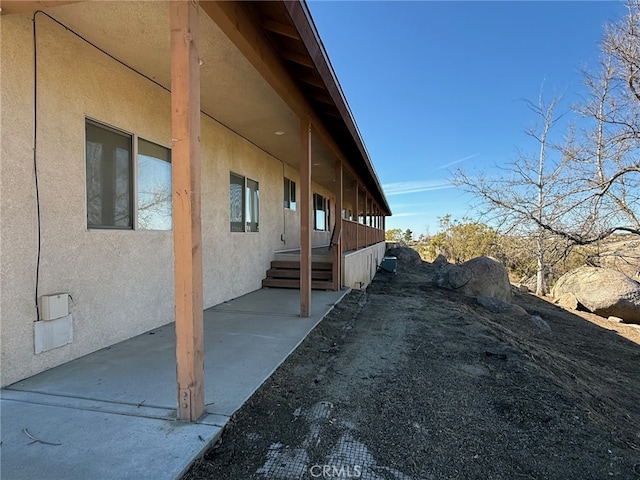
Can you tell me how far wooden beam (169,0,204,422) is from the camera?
212cm

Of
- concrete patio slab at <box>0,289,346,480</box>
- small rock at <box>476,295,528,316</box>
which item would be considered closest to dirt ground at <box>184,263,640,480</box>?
concrete patio slab at <box>0,289,346,480</box>

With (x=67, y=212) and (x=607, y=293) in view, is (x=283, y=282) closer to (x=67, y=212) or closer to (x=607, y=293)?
(x=67, y=212)

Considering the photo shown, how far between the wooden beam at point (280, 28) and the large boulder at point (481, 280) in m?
8.35

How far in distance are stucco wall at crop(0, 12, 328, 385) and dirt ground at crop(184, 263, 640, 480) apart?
2022 millimetres

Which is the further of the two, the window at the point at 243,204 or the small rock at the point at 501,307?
the small rock at the point at 501,307

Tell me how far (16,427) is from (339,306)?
15.2 ft

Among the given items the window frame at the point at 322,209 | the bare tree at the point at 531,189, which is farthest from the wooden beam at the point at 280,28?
the window frame at the point at 322,209

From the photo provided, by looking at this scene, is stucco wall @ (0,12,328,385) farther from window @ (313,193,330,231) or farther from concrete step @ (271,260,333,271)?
window @ (313,193,330,231)

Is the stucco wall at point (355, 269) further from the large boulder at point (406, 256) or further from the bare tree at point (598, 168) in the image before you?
the large boulder at point (406, 256)

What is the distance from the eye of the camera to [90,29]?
316 cm

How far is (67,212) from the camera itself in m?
3.18

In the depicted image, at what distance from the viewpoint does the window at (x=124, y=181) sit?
139 inches

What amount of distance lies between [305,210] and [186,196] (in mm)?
3004

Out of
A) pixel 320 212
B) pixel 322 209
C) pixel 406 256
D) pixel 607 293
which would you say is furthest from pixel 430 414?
pixel 406 256
